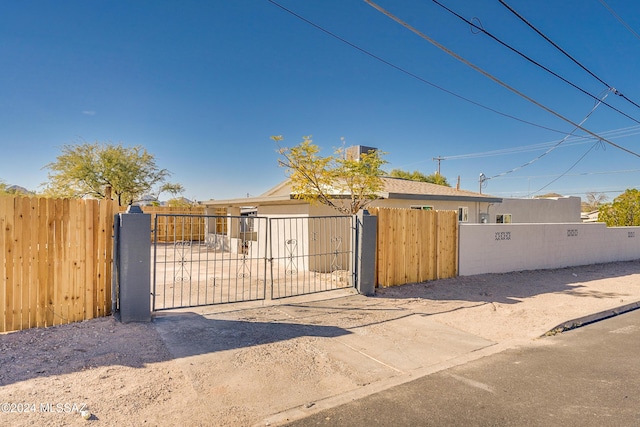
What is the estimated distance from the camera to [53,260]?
228 inches

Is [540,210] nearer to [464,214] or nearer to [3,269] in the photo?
[464,214]

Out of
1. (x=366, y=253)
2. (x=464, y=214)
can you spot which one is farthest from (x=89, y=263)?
(x=464, y=214)

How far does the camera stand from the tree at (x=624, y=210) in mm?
19969

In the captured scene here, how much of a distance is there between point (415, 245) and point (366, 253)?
197cm

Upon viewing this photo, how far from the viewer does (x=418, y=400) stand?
4.08 metres

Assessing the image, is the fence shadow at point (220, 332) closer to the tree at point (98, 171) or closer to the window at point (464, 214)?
the window at point (464, 214)

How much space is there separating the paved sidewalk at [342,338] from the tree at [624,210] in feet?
41.8

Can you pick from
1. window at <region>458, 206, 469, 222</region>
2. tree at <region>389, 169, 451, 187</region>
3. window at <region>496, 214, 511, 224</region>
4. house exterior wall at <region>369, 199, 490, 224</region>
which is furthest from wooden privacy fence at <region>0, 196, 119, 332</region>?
tree at <region>389, 169, 451, 187</region>

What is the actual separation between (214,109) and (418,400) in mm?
16921

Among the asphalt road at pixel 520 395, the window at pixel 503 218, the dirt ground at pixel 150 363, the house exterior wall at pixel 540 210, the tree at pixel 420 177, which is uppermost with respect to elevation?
the tree at pixel 420 177

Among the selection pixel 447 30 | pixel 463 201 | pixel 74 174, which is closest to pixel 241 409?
pixel 447 30

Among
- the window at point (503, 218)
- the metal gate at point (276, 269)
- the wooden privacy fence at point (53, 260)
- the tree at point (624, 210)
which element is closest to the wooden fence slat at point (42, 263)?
the wooden privacy fence at point (53, 260)

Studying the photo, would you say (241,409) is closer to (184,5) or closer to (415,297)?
(415,297)

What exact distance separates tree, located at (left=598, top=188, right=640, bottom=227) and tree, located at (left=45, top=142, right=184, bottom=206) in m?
29.4
